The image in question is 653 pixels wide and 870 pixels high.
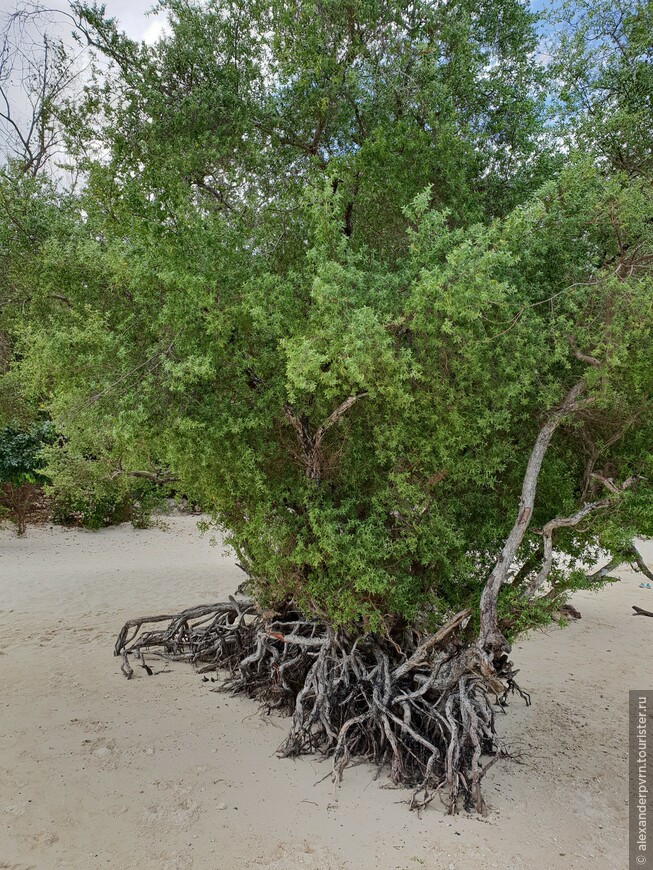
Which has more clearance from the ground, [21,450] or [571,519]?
[21,450]

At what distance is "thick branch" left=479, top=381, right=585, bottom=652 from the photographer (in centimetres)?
491

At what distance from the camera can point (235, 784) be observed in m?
5.20

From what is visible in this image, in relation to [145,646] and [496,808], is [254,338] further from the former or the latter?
[145,646]

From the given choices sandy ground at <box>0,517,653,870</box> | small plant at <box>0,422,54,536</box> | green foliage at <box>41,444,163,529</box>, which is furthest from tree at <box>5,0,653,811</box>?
green foliage at <box>41,444,163,529</box>

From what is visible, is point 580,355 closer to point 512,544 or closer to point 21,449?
point 512,544

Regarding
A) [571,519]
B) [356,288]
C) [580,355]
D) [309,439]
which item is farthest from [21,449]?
[580,355]

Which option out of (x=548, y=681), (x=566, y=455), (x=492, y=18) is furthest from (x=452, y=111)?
(x=548, y=681)

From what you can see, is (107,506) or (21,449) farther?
(107,506)

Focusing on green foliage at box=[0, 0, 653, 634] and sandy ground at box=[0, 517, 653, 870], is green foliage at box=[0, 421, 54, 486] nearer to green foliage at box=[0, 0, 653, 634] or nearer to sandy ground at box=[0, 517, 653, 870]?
Answer: sandy ground at box=[0, 517, 653, 870]

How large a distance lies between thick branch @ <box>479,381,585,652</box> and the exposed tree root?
Answer: 6.9 inches

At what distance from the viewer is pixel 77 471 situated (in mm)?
12234

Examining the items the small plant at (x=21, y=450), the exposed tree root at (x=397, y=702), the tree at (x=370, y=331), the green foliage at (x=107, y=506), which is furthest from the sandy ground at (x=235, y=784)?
the green foliage at (x=107, y=506)

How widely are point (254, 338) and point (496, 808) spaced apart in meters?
4.18

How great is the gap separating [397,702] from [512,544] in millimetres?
1835
